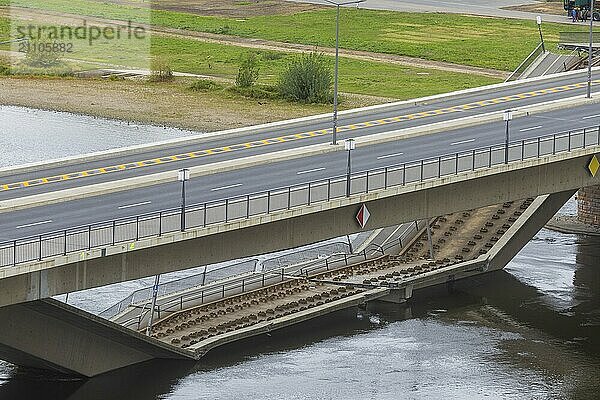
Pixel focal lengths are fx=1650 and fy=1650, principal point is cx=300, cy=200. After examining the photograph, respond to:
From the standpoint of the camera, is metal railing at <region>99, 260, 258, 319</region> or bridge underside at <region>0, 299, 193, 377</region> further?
metal railing at <region>99, 260, 258, 319</region>

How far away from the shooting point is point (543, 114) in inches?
3189

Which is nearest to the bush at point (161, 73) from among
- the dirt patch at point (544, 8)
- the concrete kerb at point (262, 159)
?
the dirt patch at point (544, 8)

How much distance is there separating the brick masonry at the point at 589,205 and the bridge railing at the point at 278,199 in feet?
58.5

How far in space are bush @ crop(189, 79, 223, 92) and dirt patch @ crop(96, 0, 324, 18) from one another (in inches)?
1589

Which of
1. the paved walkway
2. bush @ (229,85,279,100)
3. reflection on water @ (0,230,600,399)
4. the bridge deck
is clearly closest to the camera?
reflection on water @ (0,230,600,399)

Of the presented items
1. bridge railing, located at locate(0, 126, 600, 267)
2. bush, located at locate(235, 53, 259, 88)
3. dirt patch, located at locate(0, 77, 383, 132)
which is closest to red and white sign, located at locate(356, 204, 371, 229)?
bridge railing, located at locate(0, 126, 600, 267)

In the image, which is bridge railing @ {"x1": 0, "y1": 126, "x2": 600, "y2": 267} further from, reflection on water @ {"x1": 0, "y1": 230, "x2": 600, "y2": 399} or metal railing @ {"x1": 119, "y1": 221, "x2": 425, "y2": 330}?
metal railing @ {"x1": 119, "y1": 221, "x2": 425, "y2": 330}

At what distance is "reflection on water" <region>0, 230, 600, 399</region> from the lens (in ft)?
208

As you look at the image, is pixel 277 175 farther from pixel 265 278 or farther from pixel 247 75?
pixel 247 75

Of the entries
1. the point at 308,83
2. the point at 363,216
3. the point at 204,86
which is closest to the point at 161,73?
the point at 204,86

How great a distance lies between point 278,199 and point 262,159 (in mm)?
8799

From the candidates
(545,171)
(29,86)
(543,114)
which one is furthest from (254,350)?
(29,86)

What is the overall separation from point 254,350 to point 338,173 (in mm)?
8134

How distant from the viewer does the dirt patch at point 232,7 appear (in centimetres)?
17975
